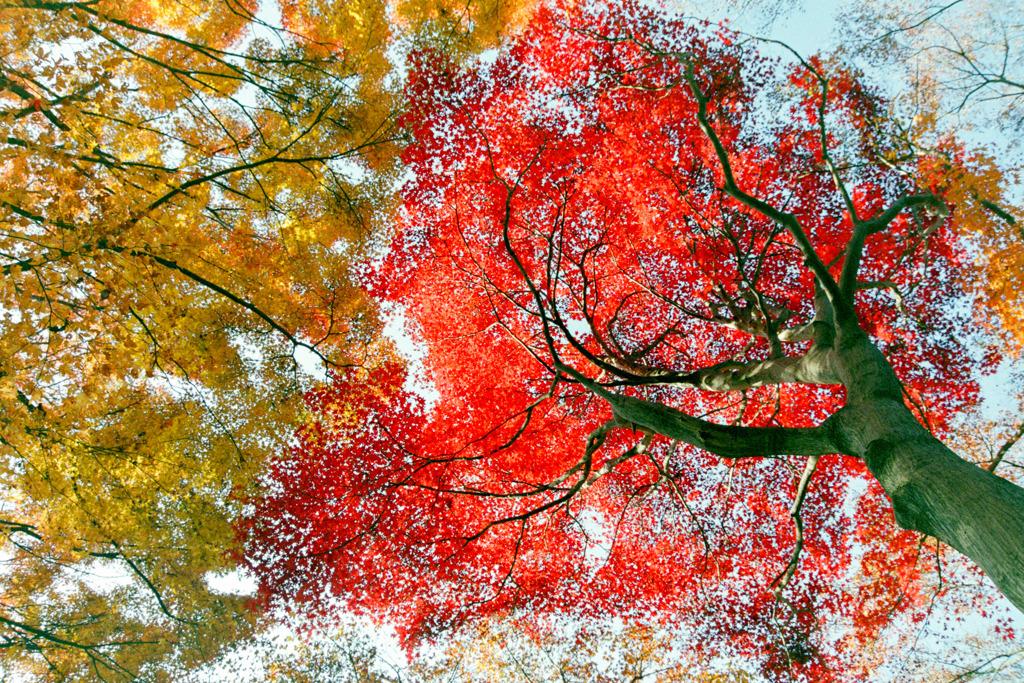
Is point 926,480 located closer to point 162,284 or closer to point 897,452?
point 897,452

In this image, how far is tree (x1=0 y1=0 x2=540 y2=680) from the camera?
3480mm

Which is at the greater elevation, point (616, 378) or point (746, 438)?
point (616, 378)

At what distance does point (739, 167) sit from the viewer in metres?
9.94

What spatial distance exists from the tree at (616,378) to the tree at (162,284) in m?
1.30

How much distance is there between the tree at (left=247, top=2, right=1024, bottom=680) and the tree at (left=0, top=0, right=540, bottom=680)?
130 centimetres

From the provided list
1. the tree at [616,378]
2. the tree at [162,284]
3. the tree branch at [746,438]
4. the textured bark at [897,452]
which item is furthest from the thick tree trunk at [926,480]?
the tree at [162,284]

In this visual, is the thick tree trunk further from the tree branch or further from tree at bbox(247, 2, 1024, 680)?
tree at bbox(247, 2, 1024, 680)

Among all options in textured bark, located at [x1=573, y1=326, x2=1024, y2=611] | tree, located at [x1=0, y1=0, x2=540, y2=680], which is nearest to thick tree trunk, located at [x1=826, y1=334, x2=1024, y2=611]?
textured bark, located at [x1=573, y1=326, x2=1024, y2=611]

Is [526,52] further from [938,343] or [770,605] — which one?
[770,605]

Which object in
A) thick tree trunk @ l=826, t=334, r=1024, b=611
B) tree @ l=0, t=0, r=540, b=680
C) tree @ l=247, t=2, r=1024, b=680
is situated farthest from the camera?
tree @ l=247, t=2, r=1024, b=680

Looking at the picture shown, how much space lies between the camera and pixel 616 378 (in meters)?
8.00

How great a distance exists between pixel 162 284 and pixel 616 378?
685cm

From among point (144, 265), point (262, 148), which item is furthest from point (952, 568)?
point (262, 148)

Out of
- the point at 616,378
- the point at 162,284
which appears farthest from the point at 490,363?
the point at 162,284
